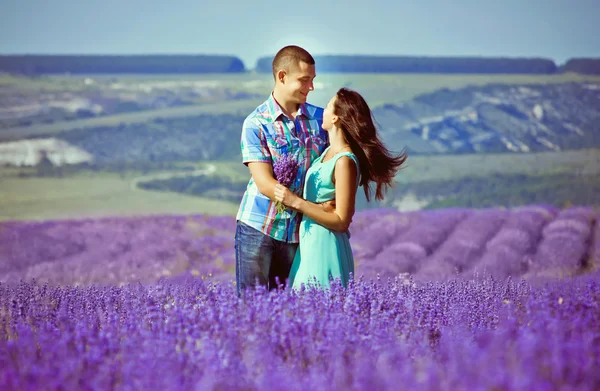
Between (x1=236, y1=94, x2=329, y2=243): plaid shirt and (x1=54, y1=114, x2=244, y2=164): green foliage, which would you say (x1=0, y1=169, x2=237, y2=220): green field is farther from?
(x1=236, y1=94, x2=329, y2=243): plaid shirt

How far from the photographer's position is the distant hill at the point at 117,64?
574 inches

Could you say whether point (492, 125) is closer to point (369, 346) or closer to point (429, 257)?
point (429, 257)

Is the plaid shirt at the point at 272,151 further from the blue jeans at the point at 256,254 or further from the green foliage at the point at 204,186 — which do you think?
the green foliage at the point at 204,186

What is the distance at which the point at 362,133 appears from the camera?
10.8 ft

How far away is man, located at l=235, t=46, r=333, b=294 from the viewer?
3398mm

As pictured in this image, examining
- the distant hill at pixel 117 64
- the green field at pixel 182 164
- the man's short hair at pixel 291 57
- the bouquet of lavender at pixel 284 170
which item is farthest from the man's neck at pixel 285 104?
the distant hill at pixel 117 64

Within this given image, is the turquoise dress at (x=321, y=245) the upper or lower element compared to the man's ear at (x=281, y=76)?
lower

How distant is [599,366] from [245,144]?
198 centimetres

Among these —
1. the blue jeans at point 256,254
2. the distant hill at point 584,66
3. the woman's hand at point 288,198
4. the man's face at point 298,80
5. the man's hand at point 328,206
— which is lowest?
the blue jeans at point 256,254

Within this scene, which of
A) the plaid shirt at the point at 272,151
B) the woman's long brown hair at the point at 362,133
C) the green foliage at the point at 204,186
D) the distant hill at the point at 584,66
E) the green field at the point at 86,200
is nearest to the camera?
the woman's long brown hair at the point at 362,133

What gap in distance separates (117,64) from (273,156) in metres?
13.3

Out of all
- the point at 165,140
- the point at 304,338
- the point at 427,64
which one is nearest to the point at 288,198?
the point at 304,338

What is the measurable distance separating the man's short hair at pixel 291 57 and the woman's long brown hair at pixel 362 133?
25 centimetres

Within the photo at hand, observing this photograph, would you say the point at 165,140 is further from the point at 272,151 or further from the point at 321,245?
the point at 321,245
